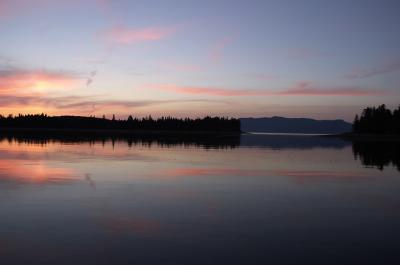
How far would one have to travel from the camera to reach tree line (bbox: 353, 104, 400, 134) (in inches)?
5438

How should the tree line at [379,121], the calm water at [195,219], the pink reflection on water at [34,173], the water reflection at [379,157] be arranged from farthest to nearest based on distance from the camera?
1. the tree line at [379,121]
2. the water reflection at [379,157]
3. the pink reflection on water at [34,173]
4. the calm water at [195,219]

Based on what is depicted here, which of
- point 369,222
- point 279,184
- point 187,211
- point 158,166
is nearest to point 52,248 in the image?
point 187,211

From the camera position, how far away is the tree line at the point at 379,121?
453 feet

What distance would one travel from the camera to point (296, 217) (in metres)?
15.2

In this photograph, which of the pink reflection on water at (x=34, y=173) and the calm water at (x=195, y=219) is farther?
the pink reflection on water at (x=34, y=173)

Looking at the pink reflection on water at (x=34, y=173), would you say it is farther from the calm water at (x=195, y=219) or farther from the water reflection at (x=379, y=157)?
the water reflection at (x=379, y=157)

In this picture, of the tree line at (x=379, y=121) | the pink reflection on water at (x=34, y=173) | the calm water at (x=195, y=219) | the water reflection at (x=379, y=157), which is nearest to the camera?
the calm water at (x=195, y=219)

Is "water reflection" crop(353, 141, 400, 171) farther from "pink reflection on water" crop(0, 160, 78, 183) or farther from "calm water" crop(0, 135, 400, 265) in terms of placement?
"pink reflection on water" crop(0, 160, 78, 183)

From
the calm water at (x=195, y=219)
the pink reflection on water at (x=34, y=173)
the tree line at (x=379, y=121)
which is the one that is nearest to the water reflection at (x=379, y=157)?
the calm water at (x=195, y=219)

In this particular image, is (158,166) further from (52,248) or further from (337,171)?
(52,248)

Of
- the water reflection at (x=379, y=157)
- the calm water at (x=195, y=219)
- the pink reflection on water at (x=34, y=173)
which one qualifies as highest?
the pink reflection on water at (x=34, y=173)

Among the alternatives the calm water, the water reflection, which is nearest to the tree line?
the water reflection

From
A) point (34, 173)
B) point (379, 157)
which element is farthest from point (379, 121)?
point (34, 173)

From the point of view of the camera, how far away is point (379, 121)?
145 m
